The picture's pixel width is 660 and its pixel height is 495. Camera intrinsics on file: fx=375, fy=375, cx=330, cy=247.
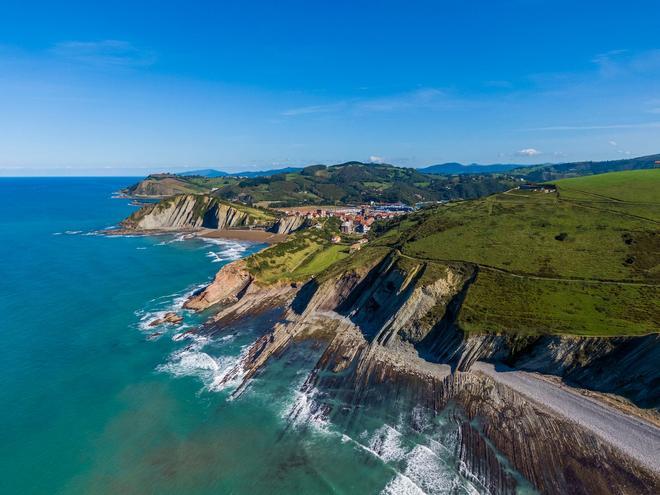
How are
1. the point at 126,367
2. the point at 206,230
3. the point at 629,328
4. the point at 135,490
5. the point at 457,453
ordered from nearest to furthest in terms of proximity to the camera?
the point at 135,490 < the point at 457,453 < the point at 629,328 < the point at 126,367 < the point at 206,230

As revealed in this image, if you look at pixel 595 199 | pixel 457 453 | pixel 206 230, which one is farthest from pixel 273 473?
pixel 206 230

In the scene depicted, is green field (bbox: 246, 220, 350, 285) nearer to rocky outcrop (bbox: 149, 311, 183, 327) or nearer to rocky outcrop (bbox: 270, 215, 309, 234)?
rocky outcrop (bbox: 149, 311, 183, 327)

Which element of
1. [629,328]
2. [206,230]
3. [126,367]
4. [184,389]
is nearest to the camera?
[629,328]

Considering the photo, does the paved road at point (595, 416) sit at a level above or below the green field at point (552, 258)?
below

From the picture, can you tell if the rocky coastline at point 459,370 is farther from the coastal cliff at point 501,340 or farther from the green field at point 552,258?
the green field at point 552,258

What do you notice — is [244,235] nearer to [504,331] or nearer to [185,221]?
[185,221]

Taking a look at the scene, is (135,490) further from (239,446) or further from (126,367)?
(126,367)

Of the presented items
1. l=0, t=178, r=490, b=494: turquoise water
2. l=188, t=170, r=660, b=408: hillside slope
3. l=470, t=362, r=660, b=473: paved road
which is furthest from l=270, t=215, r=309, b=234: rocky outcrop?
l=470, t=362, r=660, b=473: paved road

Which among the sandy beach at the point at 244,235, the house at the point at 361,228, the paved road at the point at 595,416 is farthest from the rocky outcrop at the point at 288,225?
the paved road at the point at 595,416
